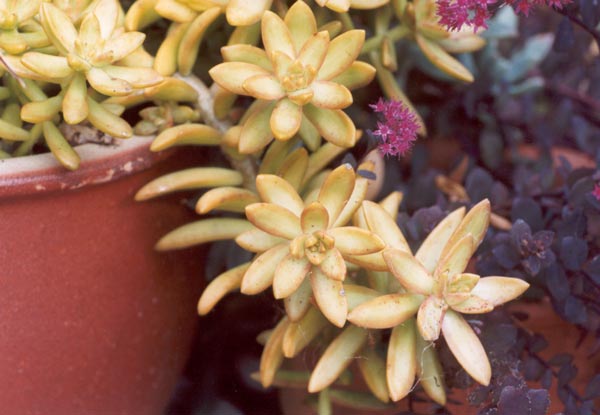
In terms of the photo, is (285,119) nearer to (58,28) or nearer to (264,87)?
(264,87)

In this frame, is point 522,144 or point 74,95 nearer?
point 74,95

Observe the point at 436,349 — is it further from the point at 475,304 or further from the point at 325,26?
the point at 325,26

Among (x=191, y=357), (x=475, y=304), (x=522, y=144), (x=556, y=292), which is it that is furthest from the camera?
(x=522, y=144)

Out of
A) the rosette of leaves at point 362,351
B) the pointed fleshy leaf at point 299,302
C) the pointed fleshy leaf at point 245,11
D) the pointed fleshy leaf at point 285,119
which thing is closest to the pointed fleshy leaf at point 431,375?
the rosette of leaves at point 362,351

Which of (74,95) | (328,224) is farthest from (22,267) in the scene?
(328,224)

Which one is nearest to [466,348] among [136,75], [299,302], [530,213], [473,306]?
[473,306]

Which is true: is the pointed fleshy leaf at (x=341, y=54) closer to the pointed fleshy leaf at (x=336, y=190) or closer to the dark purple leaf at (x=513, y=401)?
the pointed fleshy leaf at (x=336, y=190)

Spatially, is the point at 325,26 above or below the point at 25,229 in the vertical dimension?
above

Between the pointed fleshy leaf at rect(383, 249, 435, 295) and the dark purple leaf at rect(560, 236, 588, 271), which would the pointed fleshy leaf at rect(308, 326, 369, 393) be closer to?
the pointed fleshy leaf at rect(383, 249, 435, 295)
